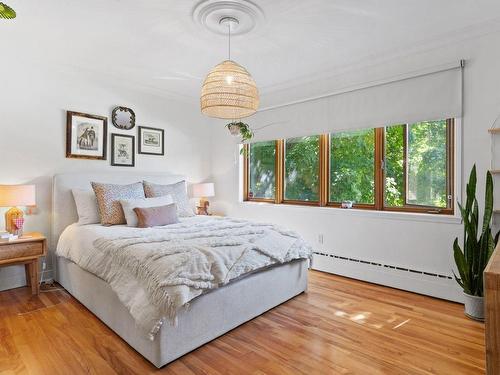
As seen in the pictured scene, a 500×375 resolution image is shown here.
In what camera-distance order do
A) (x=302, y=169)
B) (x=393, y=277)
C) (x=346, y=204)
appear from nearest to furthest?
(x=393, y=277)
(x=346, y=204)
(x=302, y=169)

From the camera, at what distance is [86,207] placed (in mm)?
3322

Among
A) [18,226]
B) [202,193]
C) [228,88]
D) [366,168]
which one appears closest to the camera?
[228,88]

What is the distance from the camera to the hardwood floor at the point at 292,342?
1.84 metres

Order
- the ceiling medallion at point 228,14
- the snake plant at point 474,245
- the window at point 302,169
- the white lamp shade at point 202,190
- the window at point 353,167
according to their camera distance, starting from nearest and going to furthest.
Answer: the ceiling medallion at point 228,14, the snake plant at point 474,245, the window at point 353,167, the window at point 302,169, the white lamp shade at point 202,190

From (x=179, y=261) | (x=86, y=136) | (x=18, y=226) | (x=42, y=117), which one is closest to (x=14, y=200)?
(x=18, y=226)

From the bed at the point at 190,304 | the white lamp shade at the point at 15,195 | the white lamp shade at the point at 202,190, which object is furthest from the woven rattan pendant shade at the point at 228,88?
the white lamp shade at the point at 202,190

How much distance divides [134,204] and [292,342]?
84.3 inches

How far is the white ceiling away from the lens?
231 cm

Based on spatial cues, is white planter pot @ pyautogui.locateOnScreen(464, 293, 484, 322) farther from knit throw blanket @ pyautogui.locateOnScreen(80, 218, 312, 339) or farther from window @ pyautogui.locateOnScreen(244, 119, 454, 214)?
knit throw blanket @ pyautogui.locateOnScreen(80, 218, 312, 339)

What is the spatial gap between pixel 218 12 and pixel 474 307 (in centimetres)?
316

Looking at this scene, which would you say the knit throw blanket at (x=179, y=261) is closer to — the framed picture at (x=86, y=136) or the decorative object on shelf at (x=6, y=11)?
the decorative object on shelf at (x=6, y=11)

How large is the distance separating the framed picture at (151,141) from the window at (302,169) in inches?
73.7

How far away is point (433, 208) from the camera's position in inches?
119

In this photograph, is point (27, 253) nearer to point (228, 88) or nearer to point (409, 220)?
point (228, 88)
